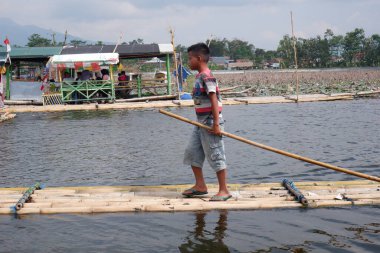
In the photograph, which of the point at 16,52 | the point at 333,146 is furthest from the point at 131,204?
the point at 16,52

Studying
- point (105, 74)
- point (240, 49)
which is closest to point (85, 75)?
point (105, 74)

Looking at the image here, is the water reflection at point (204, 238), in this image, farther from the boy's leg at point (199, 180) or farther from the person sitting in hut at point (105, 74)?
the person sitting in hut at point (105, 74)

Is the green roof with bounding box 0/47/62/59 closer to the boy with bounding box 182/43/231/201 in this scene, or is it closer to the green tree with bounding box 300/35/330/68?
the boy with bounding box 182/43/231/201

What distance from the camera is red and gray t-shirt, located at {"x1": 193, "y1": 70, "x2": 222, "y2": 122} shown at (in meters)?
4.97

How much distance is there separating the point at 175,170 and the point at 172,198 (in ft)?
8.32

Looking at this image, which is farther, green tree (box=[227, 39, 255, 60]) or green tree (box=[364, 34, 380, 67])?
green tree (box=[227, 39, 255, 60])

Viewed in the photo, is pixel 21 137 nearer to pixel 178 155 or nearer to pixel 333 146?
pixel 178 155

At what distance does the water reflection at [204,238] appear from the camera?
4.18m

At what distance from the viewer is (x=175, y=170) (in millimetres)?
7879

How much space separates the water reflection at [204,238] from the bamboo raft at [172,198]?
0.74 ft

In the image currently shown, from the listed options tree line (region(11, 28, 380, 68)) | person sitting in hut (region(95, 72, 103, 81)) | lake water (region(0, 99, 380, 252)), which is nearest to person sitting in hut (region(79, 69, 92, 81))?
person sitting in hut (region(95, 72, 103, 81))

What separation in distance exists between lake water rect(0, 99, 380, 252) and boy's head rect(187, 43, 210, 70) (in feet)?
5.09

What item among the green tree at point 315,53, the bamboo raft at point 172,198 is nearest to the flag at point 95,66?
the bamboo raft at point 172,198

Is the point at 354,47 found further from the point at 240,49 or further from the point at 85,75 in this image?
the point at 85,75
